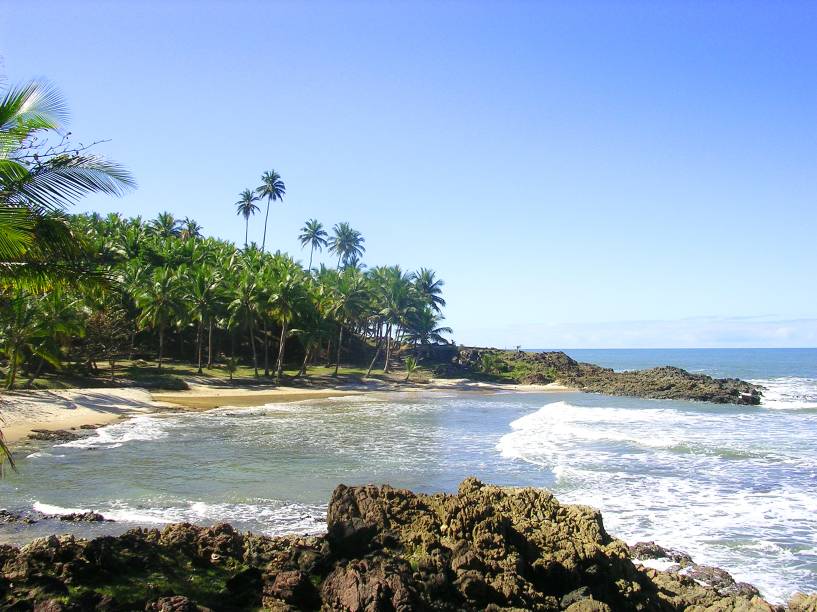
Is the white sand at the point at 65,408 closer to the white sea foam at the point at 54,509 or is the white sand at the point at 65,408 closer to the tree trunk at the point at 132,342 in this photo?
the white sea foam at the point at 54,509

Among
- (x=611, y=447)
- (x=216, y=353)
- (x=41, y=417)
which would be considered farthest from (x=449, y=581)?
(x=216, y=353)

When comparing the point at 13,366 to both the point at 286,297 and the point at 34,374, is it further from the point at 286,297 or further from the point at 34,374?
the point at 286,297

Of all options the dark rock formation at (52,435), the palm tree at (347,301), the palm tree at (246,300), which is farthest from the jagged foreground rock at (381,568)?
the palm tree at (347,301)

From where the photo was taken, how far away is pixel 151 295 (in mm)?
46812

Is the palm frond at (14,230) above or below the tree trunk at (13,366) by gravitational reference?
above

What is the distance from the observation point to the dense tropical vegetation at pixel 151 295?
8.35 m

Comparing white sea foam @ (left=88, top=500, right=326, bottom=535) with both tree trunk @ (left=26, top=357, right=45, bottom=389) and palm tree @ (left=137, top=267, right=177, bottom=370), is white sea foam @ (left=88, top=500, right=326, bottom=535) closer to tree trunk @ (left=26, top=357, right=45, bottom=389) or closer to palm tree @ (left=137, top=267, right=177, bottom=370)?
tree trunk @ (left=26, top=357, right=45, bottom=389)

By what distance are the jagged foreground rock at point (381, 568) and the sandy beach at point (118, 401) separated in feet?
23.6

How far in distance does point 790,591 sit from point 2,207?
485 inches

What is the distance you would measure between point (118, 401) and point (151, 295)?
556 inches

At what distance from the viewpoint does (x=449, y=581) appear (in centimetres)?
723

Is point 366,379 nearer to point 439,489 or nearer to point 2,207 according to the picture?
point 439,489

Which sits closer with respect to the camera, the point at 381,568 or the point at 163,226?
the point at 381,568

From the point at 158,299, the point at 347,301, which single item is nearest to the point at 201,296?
the point at 158,299
